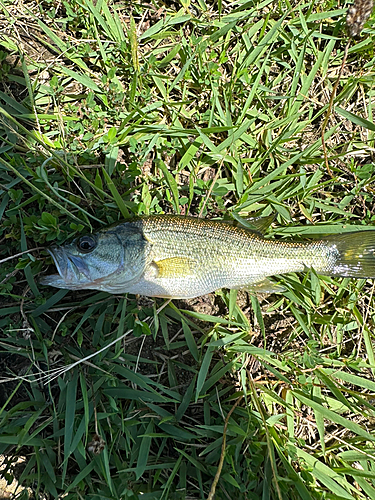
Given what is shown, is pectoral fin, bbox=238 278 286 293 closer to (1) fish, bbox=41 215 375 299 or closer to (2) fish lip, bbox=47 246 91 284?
(1) fish, bbox=41 215 375 299

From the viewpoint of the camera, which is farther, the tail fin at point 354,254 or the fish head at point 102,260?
the tail fin at point 354,254

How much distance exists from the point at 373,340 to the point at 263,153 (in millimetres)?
2258

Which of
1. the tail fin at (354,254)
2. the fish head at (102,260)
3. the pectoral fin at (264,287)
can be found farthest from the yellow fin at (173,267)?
the tail fin at (354,254)

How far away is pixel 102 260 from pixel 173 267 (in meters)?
0.60

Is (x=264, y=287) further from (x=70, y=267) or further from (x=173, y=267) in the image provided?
(x=70, y=267)

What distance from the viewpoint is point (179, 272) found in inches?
112

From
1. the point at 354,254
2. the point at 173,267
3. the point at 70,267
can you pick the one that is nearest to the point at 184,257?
the point at 173,267

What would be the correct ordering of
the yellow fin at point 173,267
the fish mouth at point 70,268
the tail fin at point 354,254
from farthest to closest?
1. the tail fin at point 354,254
2. the yellow fin at point 173,267
3. the fish mouth at point 70,268

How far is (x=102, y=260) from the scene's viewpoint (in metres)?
2.76

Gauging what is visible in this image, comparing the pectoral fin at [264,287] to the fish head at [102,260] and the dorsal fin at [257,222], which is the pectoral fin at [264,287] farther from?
the fish head at [102,260]

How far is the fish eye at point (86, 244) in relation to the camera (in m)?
2.76

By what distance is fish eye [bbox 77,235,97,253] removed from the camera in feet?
9.05

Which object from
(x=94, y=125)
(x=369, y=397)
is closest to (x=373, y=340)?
(x=369, y=397)

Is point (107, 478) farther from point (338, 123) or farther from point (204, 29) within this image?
point (204, 29)
